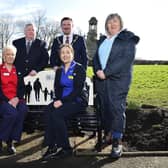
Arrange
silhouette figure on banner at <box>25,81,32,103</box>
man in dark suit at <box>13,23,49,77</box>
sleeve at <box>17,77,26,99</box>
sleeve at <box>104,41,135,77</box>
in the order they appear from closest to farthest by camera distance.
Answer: sleeve at <box>104,41,135,77</box>, sleeve at <box>17,77,26,99</box>, man in dark suit at <box>13,23,49,77</box>, silhouette figure on banner at <box>25,81,32,103</box>

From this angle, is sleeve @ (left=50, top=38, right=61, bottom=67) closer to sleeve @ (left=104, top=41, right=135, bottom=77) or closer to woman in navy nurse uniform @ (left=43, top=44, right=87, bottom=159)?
woman in navy nurse uniform @ (left=43, top=44, right=87, bottom=159)

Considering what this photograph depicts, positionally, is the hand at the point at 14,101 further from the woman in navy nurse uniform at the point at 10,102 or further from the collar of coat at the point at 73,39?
the collar of coat at the point at 73,39

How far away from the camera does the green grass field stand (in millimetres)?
13177

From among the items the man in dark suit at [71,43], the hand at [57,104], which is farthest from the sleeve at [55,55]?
the hand at [57,104]

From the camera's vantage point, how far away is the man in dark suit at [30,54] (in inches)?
337

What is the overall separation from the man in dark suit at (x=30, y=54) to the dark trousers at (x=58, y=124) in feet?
4.16

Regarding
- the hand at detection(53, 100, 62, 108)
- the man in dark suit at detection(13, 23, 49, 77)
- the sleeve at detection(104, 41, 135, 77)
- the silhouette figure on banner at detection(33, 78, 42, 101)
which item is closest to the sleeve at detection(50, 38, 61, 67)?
the man in dark suit at detection(13, 23, 49, 77)

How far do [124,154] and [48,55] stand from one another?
232 cm

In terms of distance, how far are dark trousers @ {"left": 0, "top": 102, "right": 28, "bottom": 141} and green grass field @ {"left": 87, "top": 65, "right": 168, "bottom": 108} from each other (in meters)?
3.66

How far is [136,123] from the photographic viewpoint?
9.84m

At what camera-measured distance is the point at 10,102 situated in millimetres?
7848

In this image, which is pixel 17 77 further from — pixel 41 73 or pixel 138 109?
pixel 138 109

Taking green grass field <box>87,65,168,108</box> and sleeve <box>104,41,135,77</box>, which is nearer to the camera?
sleeve <box>104,41,135,77</box>

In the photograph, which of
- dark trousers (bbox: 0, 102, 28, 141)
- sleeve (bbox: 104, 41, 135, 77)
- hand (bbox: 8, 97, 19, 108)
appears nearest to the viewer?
sleeve (bbox: 104, 41, 135, 77)
